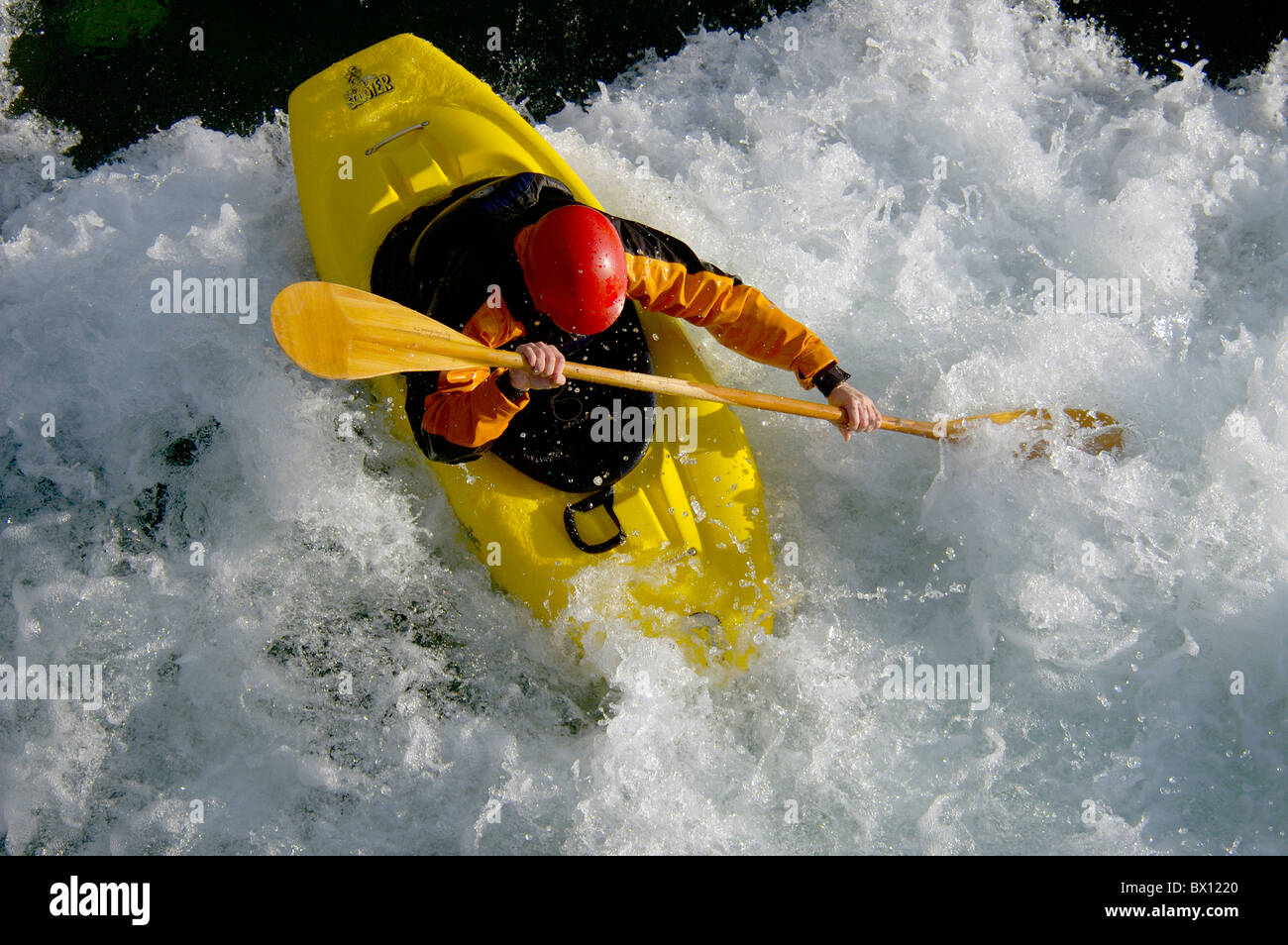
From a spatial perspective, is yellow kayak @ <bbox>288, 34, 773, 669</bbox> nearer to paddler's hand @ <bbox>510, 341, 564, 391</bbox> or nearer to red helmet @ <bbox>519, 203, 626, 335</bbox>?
paddler's hand @ <bbox>510, 341, 564, 391</bbox>

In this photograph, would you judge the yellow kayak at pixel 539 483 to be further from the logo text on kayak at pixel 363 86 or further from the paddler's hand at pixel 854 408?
the paddler's hand at pixel 854 408

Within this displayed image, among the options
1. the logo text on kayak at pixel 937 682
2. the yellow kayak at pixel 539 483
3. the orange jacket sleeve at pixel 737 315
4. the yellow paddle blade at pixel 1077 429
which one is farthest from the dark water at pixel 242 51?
the logo text on kayak at pixel 937 682

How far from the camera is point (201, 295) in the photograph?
13.5 feet

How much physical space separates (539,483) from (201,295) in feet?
6.40

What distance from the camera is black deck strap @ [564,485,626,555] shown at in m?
3.48

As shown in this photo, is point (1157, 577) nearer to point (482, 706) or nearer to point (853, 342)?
point (853, 342)

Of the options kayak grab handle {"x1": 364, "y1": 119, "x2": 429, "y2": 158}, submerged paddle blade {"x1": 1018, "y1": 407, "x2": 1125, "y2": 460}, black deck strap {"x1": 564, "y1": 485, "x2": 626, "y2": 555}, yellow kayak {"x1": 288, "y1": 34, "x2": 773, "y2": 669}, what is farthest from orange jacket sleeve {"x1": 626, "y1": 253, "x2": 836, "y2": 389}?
kayak grab handle {"x1": 364, "y1": 119, "x2": 429, "y2": 158}

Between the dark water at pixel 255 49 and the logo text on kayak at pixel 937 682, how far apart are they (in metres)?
3.30

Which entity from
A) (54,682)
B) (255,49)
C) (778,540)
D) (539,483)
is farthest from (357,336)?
(255,49)

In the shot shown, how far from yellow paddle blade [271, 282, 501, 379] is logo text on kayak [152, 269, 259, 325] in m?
1.39

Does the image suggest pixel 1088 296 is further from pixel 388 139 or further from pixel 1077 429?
pixel 388 139

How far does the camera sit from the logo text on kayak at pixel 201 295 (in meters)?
4.10

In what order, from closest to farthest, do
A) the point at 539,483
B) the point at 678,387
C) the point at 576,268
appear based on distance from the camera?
the point at 576,268
the point at 678,387
the point at 539,483
